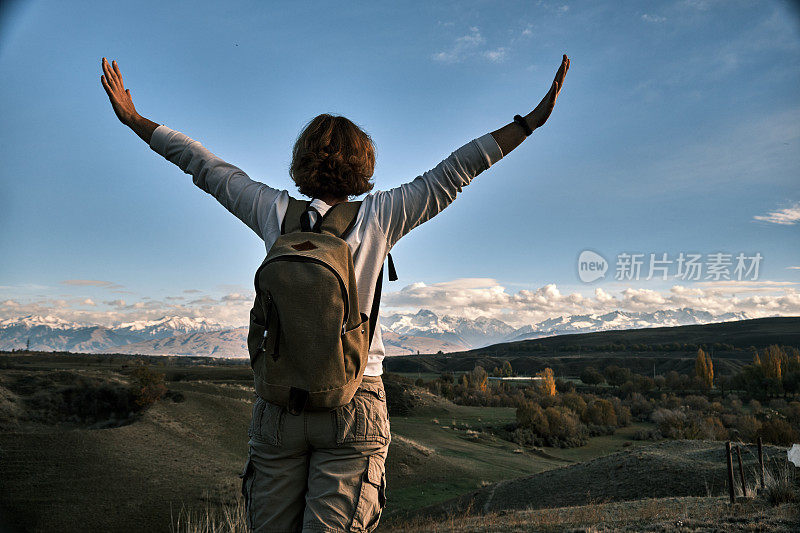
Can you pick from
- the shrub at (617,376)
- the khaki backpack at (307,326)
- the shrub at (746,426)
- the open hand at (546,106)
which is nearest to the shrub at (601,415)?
the shrub at (746,426)

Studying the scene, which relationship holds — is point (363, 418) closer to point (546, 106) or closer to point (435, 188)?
point (435, 188)

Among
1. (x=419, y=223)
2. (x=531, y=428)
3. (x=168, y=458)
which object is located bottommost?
(x=531, y=428)

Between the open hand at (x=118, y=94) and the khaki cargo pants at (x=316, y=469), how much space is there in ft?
6.13

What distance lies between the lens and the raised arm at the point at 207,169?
8.11ft

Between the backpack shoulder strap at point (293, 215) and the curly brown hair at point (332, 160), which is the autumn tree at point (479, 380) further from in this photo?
the backpack shoulder strap at point (293, 215)

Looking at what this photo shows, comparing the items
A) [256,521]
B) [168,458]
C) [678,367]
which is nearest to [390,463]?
[168,458]

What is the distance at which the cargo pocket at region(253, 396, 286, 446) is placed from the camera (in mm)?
2033

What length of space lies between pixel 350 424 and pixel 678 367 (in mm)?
108439

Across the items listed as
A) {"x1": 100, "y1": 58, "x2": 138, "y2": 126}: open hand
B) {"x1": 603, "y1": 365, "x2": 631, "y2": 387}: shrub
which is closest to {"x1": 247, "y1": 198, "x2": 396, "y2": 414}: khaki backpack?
{"x1": 100, "y1": 58, "x2": 138, "y2": 126}: open hand

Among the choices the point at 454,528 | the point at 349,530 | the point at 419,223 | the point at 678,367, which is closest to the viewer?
the point at 349,530

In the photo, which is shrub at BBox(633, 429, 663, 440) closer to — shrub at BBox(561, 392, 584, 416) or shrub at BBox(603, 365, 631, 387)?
shrub at BBox(561, 392, 584, 416)

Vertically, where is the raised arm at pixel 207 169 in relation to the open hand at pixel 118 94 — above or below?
below

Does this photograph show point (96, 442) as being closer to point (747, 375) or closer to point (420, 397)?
point (420, 397)

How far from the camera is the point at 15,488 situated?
10.5 meters
